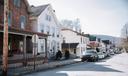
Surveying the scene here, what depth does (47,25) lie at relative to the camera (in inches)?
1483

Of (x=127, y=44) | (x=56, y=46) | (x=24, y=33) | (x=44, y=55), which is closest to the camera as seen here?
(x=24, y=33)

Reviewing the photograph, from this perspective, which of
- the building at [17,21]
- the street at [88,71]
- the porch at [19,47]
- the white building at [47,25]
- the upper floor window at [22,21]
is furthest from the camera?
the white building at [47,25]

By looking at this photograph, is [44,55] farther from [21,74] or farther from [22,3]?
[21,74]

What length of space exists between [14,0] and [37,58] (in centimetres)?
834

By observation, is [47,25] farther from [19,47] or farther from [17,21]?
[19,47]

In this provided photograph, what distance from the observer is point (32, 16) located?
112 ft

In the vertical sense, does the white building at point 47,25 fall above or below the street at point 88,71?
above

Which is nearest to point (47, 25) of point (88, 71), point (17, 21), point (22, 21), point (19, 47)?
point (22, 21)

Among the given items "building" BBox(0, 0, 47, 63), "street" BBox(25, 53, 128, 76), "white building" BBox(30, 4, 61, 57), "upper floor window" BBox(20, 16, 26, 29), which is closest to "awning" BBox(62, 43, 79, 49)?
"white building" BBox(30, 4, 61, 57)

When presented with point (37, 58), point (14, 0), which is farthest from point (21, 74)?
point (14, 0)

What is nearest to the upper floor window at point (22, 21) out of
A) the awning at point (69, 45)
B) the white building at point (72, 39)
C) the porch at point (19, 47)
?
the porch at point (19, 47)

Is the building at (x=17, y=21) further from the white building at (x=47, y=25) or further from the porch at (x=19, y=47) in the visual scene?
the white building at (x=47, y=25)

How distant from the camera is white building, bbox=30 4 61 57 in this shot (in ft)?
113

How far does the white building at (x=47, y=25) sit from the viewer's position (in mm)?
34469
